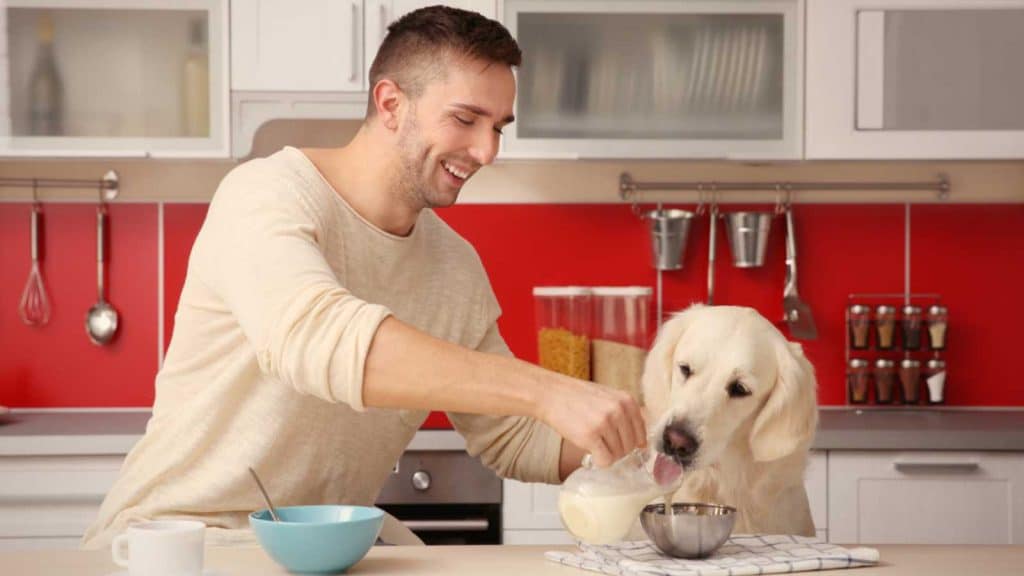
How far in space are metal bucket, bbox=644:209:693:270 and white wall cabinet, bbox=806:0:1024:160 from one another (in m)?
0.42

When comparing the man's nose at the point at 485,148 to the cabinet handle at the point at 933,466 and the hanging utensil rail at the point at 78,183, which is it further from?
the hanging utensil rail at the point at 78,183

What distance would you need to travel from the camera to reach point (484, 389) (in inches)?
55.0

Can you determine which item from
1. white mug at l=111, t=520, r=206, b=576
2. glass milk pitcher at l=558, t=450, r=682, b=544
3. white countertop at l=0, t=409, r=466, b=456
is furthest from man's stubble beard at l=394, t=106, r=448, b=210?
white countertop at l=0, t=409, r=466, b=456

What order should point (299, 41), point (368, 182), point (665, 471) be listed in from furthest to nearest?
point (299, 41)
point (368, 182)
point (665, 471)

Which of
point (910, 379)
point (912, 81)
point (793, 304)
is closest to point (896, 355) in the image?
point (910, 379)

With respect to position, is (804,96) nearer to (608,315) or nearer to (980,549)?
(608,315)

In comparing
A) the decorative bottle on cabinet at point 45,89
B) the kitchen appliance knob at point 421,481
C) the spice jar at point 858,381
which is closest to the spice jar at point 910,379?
the spice jar at point 858,381

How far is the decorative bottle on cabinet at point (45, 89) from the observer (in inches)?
127

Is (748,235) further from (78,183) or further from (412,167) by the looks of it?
(78,183)

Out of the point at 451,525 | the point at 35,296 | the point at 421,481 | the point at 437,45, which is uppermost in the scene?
the point at 437,45

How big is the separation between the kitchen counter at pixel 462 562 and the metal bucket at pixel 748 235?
6.23ft

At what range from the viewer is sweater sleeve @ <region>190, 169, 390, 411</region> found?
1395mm

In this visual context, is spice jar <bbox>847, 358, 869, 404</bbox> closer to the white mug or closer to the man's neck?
the man's neck

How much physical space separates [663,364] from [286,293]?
881 millimetres
